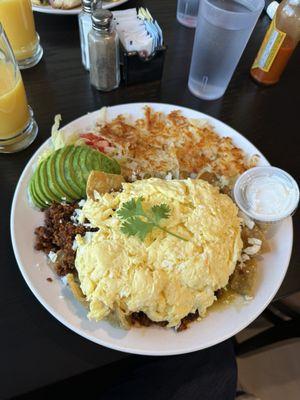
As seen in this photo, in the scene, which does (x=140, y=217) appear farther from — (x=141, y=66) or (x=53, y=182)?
(x=141, y=66)

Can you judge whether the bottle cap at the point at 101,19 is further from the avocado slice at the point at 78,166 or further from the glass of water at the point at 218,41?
the avocado slice at the point at 78,166

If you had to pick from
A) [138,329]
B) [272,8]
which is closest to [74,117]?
[138,329]

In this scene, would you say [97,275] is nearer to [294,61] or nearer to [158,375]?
[158,375]

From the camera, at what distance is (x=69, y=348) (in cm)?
109

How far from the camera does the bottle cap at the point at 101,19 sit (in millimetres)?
1357

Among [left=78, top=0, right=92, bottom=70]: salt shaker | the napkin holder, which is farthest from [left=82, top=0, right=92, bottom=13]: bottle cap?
the napkin holder

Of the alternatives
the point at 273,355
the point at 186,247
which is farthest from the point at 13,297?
the point at 273,355

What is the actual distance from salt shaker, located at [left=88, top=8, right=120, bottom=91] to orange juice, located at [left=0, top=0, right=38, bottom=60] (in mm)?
328

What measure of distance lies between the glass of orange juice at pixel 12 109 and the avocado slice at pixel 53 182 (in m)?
0.27

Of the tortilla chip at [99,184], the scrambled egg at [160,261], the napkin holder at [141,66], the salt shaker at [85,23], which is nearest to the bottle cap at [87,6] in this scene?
the salt shaker at [85,23]

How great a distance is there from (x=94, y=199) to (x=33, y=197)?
23cm

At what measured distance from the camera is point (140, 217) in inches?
42.4

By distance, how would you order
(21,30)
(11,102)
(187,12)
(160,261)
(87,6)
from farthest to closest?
(187,12) < (21,30) < (87,6) < (11,102) < (160,261)

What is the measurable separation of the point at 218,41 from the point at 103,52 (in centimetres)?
50
